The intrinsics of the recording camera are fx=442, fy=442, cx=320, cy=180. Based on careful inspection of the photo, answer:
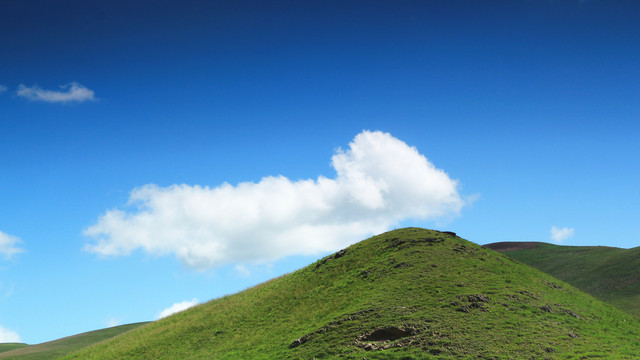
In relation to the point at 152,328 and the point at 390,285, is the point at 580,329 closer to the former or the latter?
the point at 390,285

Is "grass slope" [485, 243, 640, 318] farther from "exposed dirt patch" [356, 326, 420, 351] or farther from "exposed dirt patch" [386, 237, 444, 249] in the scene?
"exposed dirt patch" [356, 326, 420, 351]

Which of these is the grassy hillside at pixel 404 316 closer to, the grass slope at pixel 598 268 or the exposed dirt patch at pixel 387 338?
the exposed dirt patch at pixel 387 338

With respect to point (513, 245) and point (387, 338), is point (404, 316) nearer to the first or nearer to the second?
point (387, 338)

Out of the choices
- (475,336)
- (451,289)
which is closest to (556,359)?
(475,336)

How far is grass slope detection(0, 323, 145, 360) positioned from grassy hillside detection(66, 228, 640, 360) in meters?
30.5

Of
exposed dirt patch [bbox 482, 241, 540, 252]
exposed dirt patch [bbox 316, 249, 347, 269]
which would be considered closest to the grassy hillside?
exposed dirt patch [bbox 316, 249, 347, 269]

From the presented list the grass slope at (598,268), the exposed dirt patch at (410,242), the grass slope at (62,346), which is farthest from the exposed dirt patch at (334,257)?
the grass slope at (62,346)

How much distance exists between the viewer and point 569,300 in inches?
1590

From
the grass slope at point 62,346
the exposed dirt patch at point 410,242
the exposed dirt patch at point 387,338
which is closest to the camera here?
the exposed dirt patch at point 387,338

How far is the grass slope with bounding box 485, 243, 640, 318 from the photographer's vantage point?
194 ft

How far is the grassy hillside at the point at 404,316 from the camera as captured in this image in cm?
3019

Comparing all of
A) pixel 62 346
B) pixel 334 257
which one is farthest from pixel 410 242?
pixel 62 346

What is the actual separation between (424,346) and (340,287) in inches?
684

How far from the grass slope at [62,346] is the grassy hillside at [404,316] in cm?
3055
